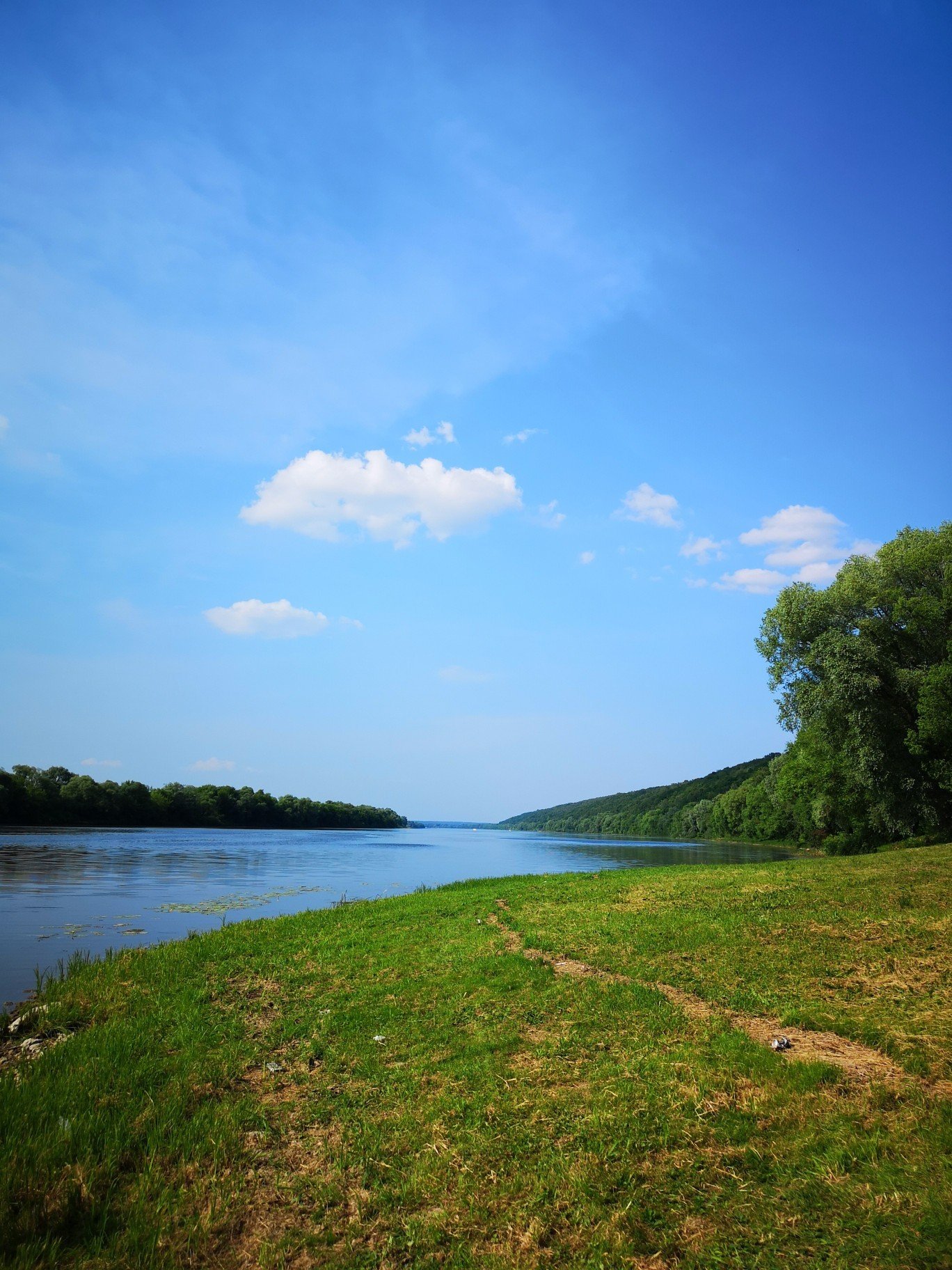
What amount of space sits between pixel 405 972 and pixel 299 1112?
5345 millimetres

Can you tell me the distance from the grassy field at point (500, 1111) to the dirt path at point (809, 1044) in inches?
1.9

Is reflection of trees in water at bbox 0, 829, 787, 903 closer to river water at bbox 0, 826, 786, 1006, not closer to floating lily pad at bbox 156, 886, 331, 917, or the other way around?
river water at bbox 0, 826, 786, 1006

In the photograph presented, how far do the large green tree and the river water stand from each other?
51.5 feet

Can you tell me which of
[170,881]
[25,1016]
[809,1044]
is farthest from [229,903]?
[809,1044]

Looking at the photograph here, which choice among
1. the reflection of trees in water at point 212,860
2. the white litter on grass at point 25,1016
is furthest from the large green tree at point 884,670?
the white litter on grass at point 25,1016

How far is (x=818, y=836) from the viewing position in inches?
2726

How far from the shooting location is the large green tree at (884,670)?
34219mm

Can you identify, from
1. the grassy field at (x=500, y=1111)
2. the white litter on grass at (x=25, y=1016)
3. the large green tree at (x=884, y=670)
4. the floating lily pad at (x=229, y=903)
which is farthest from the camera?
the large green tree at (x=884, y=670)

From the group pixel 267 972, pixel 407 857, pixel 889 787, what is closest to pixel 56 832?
pixel 407 857

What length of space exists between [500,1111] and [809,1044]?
430 cm

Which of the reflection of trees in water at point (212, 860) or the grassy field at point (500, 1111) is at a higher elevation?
the grassy field at point (500, 1111)

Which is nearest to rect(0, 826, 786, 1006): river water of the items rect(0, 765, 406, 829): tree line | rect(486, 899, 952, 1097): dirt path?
rect(486, 899, 952, 1097): dirt path

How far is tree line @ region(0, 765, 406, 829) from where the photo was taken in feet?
288

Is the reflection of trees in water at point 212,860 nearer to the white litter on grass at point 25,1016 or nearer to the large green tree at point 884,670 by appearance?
the large green tree at point 884,670
